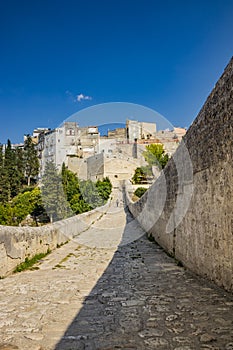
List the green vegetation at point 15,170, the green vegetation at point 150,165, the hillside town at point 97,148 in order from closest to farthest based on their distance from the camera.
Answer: the green vegetation at point 150,165 → the green vegetation at point 15,170 → the hillside town at point 97,148

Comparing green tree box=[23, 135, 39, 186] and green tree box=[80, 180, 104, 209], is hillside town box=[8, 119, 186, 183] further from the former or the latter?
green tree box=[80, 180, 104, 209]

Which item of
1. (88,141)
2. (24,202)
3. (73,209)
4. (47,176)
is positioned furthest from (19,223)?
(88,141)

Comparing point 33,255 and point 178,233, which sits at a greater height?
point 178,233

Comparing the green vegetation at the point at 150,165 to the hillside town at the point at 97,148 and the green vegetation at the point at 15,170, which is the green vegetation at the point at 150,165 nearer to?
the hillside town at the point at 97,148

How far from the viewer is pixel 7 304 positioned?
3.57 m

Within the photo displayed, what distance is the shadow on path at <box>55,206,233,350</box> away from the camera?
2439 mm

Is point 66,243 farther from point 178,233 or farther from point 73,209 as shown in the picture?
point 73,209

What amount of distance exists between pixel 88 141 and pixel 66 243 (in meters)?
75.0

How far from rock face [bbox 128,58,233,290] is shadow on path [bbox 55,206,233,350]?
14.8 inches

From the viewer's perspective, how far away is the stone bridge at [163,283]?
259 cm

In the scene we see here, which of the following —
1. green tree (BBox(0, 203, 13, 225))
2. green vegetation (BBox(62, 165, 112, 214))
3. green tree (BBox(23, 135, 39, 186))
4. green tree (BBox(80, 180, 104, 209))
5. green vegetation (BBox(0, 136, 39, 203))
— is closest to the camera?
green vegetation (BBox(62, 165, 112, 214))

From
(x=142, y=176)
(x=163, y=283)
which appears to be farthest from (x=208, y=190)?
(x=142, y=176)

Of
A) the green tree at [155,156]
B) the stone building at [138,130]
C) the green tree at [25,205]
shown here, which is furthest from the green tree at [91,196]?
the stone building at [138,130]

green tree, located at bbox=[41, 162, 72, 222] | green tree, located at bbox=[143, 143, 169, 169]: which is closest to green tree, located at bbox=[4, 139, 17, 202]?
green tree, located at bbox=[41, 162, 72, 222]
